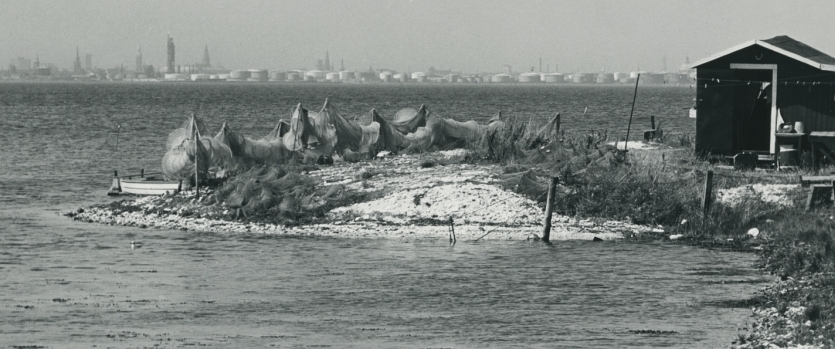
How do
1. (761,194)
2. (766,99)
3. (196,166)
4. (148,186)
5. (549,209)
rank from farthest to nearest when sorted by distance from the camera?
(148,186)
(766,99)
(196,166)
(761,194)
(549,209)

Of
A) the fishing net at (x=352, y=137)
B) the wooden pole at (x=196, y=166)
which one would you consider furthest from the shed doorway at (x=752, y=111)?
the wooden pole at (x=196, y=166)

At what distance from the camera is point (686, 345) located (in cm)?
2011

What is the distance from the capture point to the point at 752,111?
37969 millimetres

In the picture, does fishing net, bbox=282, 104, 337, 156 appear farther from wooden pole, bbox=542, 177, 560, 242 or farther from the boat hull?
wooden pole, bbox=542, 177, 560, 242

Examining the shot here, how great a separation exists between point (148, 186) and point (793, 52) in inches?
774

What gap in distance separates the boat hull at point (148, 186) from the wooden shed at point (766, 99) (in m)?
15.9

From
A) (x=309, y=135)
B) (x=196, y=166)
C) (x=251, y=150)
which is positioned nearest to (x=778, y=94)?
(x=309, y=135)

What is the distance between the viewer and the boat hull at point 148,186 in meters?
38.6

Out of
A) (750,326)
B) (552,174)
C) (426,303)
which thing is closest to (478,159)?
(552,174)

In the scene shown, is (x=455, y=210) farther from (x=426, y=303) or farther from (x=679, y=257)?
(x=426, y=303)

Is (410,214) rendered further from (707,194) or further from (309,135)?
(309,135)

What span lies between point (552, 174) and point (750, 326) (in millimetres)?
14292

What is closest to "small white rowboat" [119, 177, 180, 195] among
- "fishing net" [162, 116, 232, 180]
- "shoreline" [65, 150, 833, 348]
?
"fishing net" [162, 116, 232, 180]

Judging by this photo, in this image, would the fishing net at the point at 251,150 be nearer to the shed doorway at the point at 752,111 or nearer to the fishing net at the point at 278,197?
the fishing net at the point at 278,197
